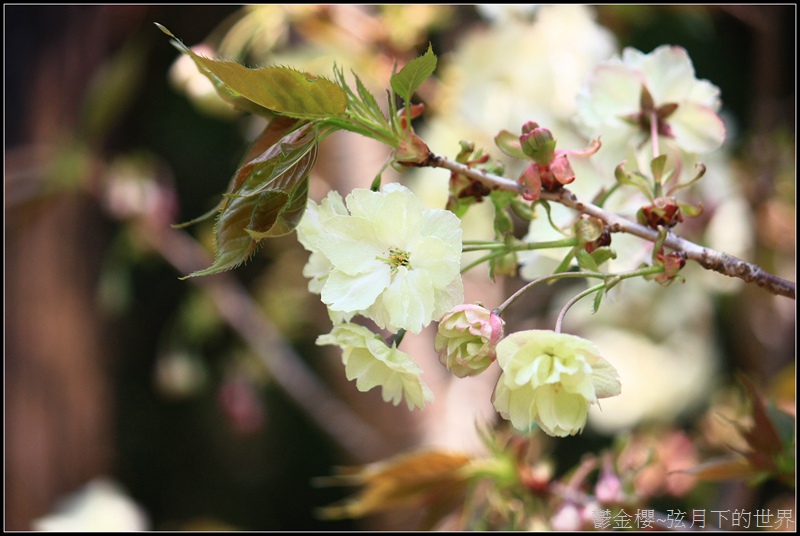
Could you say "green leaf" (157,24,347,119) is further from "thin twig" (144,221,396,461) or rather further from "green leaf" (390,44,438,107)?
Answer: "thin twig" (144,221,396,461)

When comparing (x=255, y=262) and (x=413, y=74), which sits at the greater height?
(x=413, y=74)

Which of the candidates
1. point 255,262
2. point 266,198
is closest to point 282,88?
point 266,198

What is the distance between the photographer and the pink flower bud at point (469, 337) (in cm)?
26

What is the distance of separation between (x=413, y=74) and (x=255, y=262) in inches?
58.2

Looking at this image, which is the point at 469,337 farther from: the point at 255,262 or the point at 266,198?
the point at 255,262

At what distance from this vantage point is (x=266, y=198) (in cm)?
26

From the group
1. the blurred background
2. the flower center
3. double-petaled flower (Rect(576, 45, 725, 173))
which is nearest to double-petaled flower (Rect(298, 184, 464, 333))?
the flower center

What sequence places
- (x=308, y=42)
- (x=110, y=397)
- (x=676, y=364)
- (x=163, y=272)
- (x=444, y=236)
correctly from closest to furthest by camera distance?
(x=444, y=236) < (x=308, y=42) < (x=676, y=364) < (x=110, y=397) < (x=163, y=272)

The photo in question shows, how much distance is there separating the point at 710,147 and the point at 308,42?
0.69 metres

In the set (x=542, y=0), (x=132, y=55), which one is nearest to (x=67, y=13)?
(x=132, y=55)

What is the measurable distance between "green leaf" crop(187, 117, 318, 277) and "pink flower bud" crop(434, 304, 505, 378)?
8cm

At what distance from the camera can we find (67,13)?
1.20m

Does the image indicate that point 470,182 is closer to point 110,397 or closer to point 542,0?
point 542,0

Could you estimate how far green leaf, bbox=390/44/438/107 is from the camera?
265 millimetres
